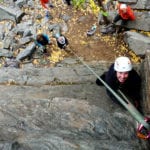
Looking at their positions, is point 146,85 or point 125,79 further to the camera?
point 146,85

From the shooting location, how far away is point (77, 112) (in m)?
7.25

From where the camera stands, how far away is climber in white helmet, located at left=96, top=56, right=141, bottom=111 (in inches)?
278

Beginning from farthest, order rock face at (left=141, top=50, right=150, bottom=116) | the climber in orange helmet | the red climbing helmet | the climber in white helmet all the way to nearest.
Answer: the climber in orange helmet, rock face at (left=141, top=50, right=150, bottom=116), the climber in white helmet, the red climbing helmet

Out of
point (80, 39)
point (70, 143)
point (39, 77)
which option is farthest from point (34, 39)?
point (70, 143)

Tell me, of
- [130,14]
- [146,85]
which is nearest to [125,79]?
[146,85]

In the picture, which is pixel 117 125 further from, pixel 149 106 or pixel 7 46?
pixel 7 46

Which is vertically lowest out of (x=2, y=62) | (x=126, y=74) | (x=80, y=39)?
(x=2, y=62)

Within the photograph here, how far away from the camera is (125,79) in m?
7.22

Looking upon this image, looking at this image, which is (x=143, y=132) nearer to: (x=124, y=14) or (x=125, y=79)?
(x=125, y=79)

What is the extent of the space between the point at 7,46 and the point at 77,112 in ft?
30.3

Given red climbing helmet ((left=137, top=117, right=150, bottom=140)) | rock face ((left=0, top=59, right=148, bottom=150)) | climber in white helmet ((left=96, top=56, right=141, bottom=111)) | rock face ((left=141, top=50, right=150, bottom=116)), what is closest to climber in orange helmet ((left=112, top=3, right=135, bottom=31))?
rock face ((left=0, top=59, right=148, bottom=150))

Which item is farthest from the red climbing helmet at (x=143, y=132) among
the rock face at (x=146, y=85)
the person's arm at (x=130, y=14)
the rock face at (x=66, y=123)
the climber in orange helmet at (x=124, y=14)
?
the person's arm at (x=130, y=14)

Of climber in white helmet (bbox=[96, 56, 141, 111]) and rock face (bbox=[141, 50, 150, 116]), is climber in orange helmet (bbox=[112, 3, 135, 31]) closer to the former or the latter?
rock face (bbox=[141, 50, 150, 116])

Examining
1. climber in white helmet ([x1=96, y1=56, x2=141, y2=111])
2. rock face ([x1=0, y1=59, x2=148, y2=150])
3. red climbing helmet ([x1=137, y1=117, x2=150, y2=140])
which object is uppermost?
climber in white helmet ([x1=96, y1=56, x2=141, y2=111])
